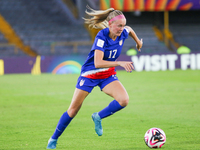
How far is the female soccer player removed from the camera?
5.05 meters

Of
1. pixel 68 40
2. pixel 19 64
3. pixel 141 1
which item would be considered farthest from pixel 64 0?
pixel 19 64

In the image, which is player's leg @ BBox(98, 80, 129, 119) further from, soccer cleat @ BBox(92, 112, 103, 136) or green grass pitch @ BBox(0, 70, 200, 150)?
green grass pitch @ BBox(0, 70, 200, 150)

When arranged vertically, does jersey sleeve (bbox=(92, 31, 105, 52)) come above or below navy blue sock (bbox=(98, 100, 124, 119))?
above

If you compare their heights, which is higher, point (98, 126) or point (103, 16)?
point (103, 16)

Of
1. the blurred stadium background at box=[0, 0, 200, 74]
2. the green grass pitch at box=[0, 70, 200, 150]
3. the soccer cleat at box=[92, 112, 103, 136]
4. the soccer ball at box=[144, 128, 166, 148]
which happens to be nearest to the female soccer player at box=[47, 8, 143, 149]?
the soccer cleat at box=[92, 112, 103, 136]

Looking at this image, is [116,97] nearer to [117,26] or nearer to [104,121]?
[117,26]

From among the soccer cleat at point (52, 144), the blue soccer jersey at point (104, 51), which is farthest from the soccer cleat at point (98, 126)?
the soccer cleat at point (52, 144)

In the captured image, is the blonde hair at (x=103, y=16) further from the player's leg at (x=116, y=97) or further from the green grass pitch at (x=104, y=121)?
the green grass pitch at (x=104, y=121)

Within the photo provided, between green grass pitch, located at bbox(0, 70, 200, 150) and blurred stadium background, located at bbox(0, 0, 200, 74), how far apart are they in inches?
438

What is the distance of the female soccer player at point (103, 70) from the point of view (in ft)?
16.6

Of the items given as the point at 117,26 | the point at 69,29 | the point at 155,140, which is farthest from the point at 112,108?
the point at 69,29

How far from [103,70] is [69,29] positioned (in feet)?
80.0

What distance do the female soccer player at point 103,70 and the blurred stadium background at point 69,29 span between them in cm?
1600

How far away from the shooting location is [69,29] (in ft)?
96.2
